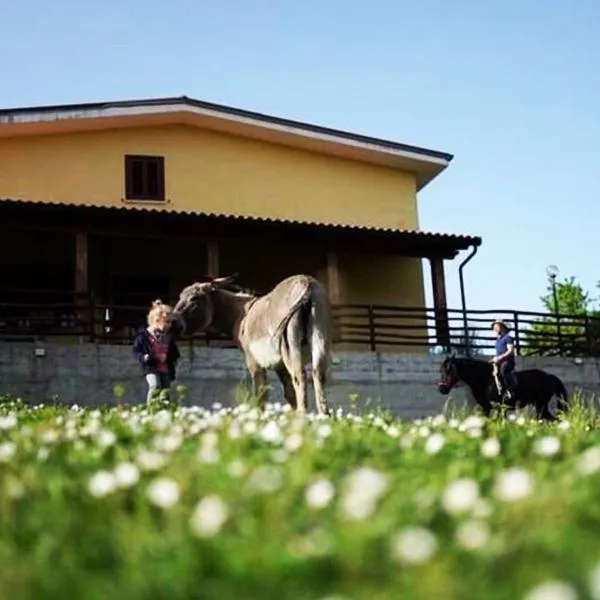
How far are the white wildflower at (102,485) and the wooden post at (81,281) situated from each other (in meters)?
17.6

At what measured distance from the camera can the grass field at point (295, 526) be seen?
2.30 metres

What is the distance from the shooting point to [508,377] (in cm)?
1820

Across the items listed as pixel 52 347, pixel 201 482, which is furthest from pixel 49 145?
pixel 201 482

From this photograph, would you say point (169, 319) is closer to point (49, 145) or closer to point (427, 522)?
point (427, 522)

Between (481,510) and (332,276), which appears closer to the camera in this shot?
(481,510)

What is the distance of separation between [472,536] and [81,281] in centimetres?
1987

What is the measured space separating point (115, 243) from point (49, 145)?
290cm

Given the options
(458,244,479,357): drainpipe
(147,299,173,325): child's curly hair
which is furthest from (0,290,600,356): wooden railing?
(147,299,173,325): child's curly hair

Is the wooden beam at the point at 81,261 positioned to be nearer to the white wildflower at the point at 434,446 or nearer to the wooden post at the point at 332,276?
the wooden post at the point at 332,276

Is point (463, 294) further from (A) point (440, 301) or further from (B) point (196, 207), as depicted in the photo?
(B) point (196, 207)

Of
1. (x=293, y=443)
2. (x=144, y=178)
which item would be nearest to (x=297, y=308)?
(x=293, y=443)

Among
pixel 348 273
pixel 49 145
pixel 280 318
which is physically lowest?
pixel 280 318

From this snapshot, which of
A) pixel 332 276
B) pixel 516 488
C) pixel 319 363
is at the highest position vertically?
pixel 332 276

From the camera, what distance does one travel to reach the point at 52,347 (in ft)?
60.1
